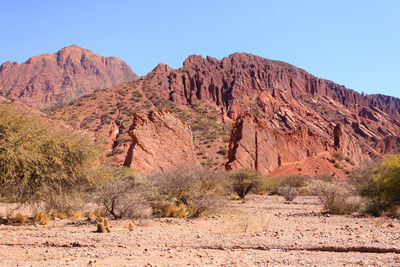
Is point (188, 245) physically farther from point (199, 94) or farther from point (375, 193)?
point (199, 94)

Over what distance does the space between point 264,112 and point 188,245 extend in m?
78.4

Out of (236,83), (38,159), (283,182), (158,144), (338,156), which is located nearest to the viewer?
(38,159)

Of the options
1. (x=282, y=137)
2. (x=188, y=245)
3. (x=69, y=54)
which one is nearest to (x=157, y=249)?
(x=188, y=245)

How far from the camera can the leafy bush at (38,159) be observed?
31.6ft

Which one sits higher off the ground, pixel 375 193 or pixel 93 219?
pixel 375 193

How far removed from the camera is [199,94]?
3167 inches

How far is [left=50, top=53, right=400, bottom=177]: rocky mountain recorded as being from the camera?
4156cm

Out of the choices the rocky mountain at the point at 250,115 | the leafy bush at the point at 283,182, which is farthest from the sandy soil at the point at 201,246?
the leafy bush at the point at 283,182

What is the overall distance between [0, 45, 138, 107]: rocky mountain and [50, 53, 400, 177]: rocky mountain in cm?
5943

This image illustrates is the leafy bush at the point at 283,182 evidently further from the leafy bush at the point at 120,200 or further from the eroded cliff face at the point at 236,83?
the eroded cliff face at the point at 236,83

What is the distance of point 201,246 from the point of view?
330 inches

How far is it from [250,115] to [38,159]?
32.4 metres

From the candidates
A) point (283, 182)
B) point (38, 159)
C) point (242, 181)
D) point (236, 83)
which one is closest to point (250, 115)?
point (283, 182)

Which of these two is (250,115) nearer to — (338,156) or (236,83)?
(338,156)
